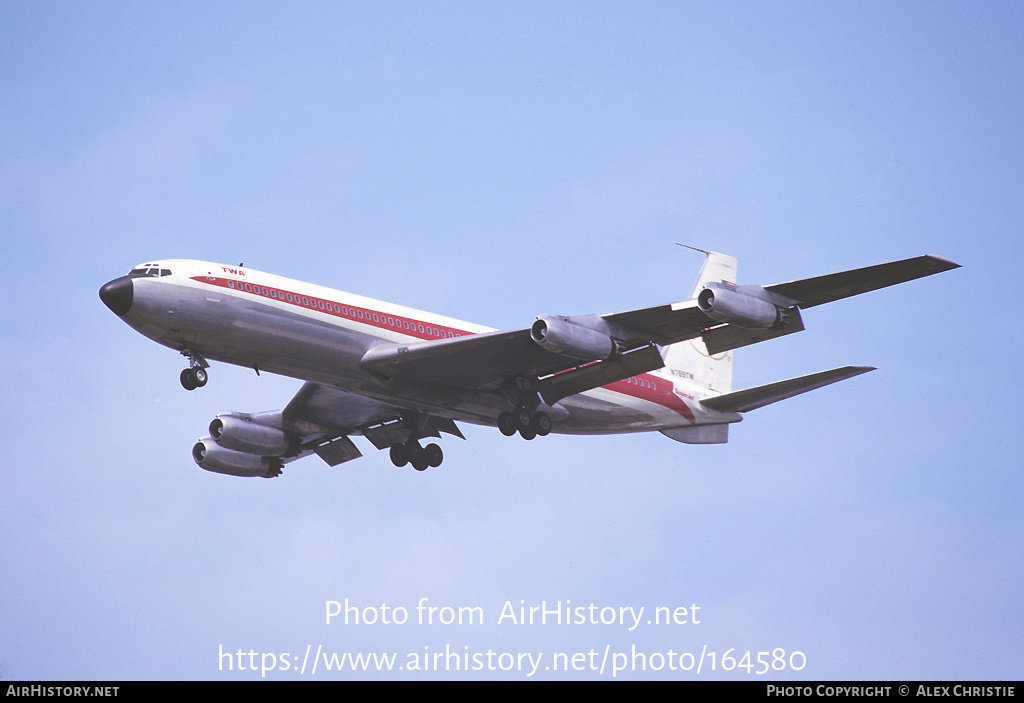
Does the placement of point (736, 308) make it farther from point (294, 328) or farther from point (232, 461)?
point (232, 461)

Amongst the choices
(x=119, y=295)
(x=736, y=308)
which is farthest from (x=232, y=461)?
(x=736, y=308)

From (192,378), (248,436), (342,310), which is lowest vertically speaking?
(192,378)

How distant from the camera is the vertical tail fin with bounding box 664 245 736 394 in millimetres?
45000

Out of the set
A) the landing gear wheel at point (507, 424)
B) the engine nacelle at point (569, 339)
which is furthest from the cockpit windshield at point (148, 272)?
the landing gear wheel at point (507, 424)

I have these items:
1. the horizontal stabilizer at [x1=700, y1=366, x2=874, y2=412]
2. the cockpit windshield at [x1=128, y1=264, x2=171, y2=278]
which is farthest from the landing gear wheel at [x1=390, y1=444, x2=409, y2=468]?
the cockpit windshield at [x1=128, y1=264, x2=171, y2=278]

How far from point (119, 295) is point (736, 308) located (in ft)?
54.5

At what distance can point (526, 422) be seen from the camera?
38.6 m

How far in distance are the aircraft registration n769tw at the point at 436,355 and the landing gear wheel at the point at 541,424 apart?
54 millimetres
